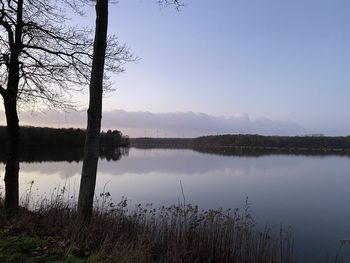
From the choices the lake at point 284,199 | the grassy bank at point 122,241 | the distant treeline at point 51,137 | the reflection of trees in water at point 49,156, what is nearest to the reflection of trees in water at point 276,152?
the reflection of trees in water at point 49,156

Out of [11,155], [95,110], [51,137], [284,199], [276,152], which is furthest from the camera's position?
[276,152]

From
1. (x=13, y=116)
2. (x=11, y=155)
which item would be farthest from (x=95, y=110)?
(x=11, y=155)

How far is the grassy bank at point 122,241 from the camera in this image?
612 centimetres

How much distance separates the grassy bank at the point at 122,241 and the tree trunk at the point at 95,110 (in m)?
0.79

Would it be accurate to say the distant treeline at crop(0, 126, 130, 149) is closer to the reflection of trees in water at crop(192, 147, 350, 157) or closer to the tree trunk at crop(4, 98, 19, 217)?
the reflection of trees in water at crop(192, 147, 350, 157)

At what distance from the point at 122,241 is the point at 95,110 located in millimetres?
2570

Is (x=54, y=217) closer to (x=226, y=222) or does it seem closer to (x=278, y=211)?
(x=226, y=222)

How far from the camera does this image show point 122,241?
767cm

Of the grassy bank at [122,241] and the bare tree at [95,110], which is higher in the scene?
the bare tree at [95,110]

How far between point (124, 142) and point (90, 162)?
471 ft

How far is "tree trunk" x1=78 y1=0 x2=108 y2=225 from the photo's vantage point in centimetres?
708

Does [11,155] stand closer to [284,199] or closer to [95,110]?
[95,110]

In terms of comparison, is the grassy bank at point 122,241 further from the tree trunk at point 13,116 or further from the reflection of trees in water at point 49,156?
the reflection of trees in water at point 49,156

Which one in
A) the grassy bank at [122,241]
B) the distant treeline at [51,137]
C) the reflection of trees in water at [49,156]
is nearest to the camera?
the grassy bank at [122,241]
